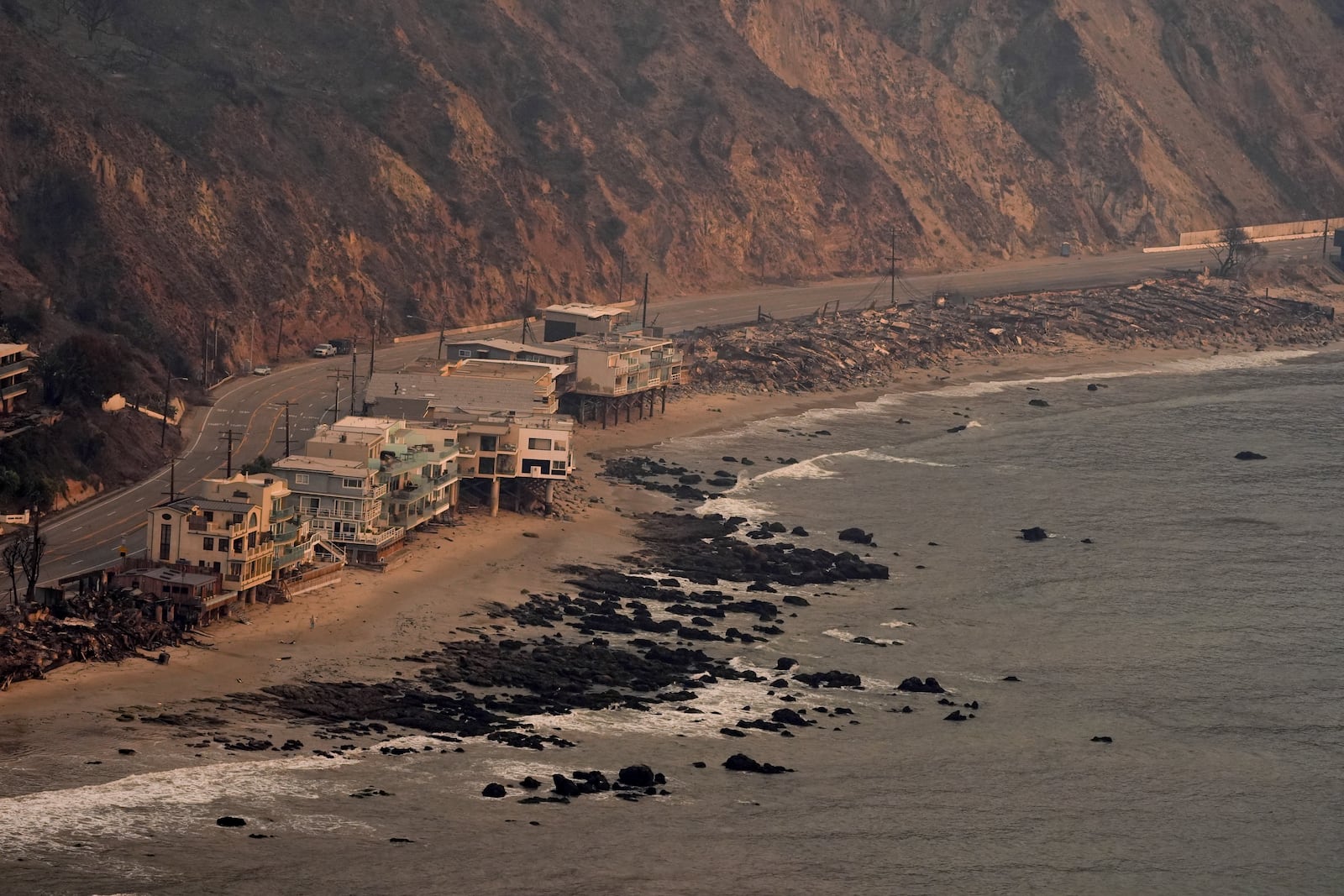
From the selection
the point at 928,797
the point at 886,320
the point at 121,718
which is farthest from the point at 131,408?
the point at 886,320

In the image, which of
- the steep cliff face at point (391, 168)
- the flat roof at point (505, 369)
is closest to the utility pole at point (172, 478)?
the steep cliff face at point (391, 168)

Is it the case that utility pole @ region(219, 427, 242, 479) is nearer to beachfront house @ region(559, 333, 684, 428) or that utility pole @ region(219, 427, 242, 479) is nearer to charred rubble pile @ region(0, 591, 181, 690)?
Answer: charred rubble pile @ region(0, 591, 181, 690)

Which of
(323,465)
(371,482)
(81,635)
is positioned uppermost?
(323,465)

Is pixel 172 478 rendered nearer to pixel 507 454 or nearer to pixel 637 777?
pixel 507 454

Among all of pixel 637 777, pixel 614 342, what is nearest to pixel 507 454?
pixel 614 342

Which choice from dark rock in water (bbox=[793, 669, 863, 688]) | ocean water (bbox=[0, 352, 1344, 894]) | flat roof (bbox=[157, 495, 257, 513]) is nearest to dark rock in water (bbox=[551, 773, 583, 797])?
ocean water (bbox=[0, 352, 1344, 894])

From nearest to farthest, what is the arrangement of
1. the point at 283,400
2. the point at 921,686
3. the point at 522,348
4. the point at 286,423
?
1. the point at 921,686
2. the point at 286,423
3. the point at 283,400
4. the point at 522,348
